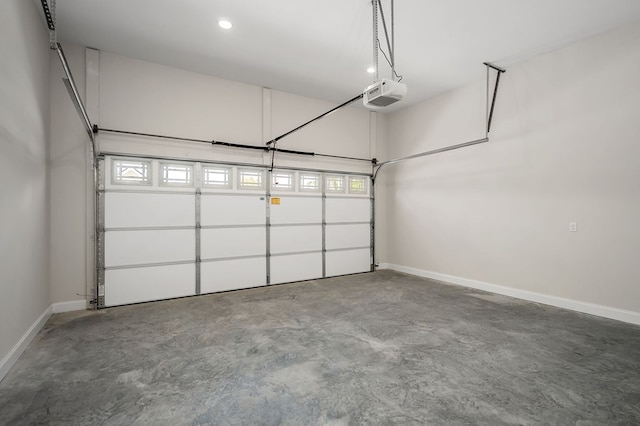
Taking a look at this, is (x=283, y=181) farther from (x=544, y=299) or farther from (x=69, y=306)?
(x=544, y=299)

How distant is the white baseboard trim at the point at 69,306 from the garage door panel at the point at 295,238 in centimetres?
281

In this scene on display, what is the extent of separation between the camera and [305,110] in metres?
5.61

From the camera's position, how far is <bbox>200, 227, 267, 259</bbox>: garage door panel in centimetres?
466

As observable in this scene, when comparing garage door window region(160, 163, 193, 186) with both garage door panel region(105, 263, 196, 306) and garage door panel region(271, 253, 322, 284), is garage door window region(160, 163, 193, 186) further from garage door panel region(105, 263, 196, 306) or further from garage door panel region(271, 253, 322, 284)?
garage door panel region(271, 253, 322, 284)

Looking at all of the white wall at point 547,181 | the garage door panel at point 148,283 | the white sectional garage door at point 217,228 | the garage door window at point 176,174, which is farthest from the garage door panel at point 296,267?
the white wall at point 547,181

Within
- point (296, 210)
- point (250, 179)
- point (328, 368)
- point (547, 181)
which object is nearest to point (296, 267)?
point (296, 210)

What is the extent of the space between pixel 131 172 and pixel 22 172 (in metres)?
1.47

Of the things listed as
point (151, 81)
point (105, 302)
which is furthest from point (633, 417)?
point (151, 81)

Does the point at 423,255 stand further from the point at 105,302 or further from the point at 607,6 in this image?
the point at 105,302

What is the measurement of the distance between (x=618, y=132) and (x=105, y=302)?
7.07m

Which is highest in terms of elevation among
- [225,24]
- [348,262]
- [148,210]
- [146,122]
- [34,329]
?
[225,24]

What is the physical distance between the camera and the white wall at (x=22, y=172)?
7.63 feet

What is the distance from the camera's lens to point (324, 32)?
140 inches

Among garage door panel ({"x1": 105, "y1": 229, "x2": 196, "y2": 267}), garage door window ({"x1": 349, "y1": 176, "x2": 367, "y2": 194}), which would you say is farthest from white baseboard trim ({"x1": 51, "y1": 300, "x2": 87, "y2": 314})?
garage door window ({"x1": 349, "y1": 176, "x2": 367, "y2": 194})
